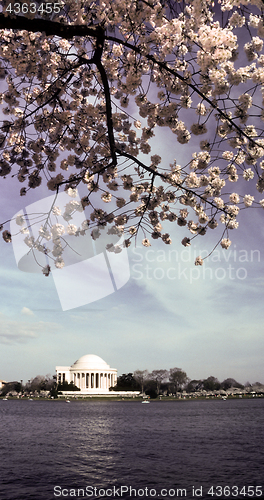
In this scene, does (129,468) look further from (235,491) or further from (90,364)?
(90,364)

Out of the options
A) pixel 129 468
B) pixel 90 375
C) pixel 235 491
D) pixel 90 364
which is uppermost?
pixel 90 364

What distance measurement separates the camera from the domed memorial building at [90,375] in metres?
156

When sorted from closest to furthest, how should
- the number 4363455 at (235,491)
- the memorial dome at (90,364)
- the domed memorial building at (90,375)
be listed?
1. the number 4363455 at (235,491)
2. the domed memorial building at (90,375)
3. the memorial dome at (90,364)

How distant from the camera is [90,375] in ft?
512

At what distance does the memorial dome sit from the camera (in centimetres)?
15825

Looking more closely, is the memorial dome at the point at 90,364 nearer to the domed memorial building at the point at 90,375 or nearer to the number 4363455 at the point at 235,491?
the domed memorial building at the point at 90,375

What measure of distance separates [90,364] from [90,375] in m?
4.82

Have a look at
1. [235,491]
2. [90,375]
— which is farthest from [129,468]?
[90,375]

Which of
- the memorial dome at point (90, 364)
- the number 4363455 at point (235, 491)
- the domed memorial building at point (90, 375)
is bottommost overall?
the number 4363455 at point (235, 491)

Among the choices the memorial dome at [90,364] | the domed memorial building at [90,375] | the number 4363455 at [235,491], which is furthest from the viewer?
the memorial dome at [90,364]

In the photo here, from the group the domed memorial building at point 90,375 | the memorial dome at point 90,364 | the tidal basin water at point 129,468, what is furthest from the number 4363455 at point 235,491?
the memorial dome at point 90,364

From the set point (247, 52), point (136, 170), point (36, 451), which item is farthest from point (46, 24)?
point (36, 451)

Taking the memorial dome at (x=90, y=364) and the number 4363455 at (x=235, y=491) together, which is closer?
the number 4363455 at (x=235, y=491)

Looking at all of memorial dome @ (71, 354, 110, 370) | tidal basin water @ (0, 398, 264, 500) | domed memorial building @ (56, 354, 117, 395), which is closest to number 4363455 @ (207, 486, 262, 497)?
tidal basin water @ (0, 398, 264, 500)
